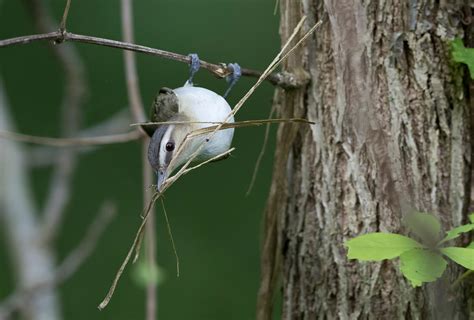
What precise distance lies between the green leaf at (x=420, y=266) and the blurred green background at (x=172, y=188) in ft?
10.9

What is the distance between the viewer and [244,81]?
4.69 metres

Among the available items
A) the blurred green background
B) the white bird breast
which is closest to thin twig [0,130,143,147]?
the white bird breast

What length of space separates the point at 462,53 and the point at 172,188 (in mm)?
3902

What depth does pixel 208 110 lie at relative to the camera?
2.28 m

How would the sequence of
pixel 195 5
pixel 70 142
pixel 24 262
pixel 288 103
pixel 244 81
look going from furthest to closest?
pixel 195 5 → pixel 244 81 → pixel 24 262 → pixel 70 142 → pixel 288 103

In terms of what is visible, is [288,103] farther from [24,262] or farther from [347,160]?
[24,262]

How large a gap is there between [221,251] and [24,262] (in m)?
2.02

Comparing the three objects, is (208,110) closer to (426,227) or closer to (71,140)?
(71,140)

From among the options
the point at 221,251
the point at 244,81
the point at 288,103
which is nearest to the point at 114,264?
the point at 221,251

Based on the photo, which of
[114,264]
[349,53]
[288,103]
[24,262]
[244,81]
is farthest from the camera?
[114,264]

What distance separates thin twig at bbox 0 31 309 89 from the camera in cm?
147

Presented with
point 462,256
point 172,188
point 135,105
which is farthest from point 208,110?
point 172,188

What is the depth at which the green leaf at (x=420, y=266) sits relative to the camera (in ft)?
4.54

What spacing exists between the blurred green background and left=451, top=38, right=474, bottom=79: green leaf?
300 cm
